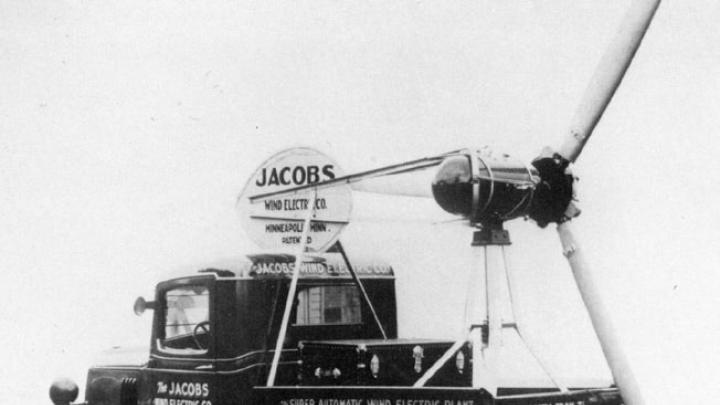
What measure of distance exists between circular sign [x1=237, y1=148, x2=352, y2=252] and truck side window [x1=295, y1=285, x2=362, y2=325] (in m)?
0.52

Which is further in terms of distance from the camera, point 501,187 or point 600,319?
point 600,319

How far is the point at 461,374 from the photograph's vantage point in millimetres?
9117

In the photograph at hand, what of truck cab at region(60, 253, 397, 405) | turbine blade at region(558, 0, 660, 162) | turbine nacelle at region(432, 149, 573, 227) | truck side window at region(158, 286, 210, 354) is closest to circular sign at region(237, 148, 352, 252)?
truck cab at region(60, 253, 397, 405)

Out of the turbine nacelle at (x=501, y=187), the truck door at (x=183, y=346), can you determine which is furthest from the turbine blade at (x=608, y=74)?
the truck door at (x=183, y=346)

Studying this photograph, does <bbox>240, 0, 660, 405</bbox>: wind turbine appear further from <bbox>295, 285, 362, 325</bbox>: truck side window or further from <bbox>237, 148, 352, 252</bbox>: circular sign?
<bbox>295, 285, 362, 325</bbox>: truck side window

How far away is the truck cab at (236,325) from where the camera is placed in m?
9.19

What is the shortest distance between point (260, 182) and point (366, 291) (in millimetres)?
1784

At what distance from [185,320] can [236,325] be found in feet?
3.18

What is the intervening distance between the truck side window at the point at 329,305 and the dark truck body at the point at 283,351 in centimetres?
1

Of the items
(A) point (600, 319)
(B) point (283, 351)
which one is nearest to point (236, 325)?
(B) point (283, 351)

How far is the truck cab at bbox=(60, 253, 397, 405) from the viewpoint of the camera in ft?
30.1

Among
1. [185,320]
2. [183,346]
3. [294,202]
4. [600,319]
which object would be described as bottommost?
[600,319]

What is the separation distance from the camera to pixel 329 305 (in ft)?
33.2

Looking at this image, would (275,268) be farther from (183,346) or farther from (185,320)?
(183,346)
